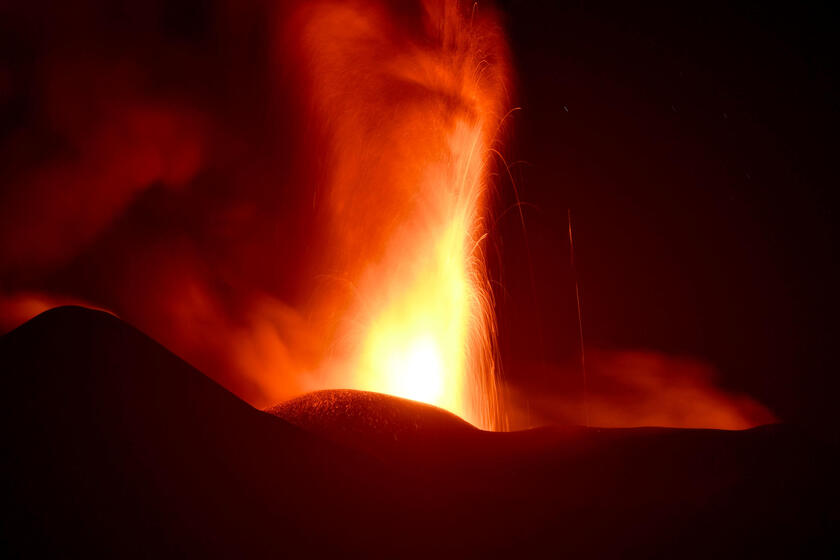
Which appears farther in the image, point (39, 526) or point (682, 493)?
point (682, 493)

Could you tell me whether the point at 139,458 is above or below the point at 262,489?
above

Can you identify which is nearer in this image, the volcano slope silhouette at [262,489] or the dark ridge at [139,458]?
the dark ridge at [139,458]

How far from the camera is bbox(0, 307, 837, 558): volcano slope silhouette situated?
9164 millimetres

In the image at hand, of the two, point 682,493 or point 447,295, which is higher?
point 447,295

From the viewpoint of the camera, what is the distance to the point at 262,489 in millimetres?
10484

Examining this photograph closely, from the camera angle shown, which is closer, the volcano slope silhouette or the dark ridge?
the dark ridge

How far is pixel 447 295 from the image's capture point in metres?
25.8

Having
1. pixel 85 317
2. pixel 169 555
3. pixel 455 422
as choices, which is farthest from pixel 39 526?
pixel 455 422

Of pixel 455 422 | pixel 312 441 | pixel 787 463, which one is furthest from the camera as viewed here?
pixel 455 422

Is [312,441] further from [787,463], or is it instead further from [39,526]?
[787,463]

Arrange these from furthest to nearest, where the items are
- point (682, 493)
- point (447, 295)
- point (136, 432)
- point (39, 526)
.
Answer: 1. point (447, 295)
2. point (682, 493)
3. point (136, 432)
4. point (39, 526)

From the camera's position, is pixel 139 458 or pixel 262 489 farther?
pixel 262 489

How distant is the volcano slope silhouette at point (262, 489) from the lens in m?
9.16

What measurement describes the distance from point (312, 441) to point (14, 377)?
16.3 ft
